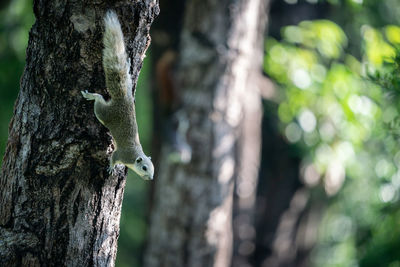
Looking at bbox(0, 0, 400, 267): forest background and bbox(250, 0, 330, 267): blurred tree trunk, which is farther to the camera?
bbox(250, 0, 330, 267): blurred tree trunk

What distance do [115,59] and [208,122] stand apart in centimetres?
217

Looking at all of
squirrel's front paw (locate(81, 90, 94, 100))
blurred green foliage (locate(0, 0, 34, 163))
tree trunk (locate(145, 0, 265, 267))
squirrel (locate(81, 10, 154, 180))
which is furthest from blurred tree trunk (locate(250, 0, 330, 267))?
squirrel's front paw (locate(81, 90, 94, 100))

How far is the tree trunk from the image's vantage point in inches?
147

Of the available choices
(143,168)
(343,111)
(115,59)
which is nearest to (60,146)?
(115,59)

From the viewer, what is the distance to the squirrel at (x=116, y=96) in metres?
1.61

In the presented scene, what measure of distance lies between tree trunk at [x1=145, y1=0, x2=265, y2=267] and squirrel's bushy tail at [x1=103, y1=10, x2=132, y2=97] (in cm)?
202

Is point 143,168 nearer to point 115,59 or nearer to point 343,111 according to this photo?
point 115,59

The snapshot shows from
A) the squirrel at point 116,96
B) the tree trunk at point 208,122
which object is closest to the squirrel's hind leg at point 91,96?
the squirrel at point 116,96

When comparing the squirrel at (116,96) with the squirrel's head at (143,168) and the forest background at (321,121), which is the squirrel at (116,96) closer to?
the squirrel's head at (143,168)

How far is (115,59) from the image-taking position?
165 cm

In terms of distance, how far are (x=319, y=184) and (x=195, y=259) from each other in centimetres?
207

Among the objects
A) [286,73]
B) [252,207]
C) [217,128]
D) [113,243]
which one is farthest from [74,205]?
[252,207]

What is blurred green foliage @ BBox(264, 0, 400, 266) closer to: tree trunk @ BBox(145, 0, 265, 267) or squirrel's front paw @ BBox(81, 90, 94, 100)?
tree trunk @ BBox(145, 0, 265, 267)

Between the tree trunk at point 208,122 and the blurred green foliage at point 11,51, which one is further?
the blurred green foliage at point 11,51
